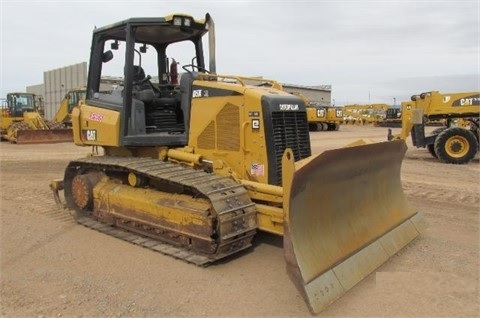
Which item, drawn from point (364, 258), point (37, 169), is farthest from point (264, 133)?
point (37, 169)

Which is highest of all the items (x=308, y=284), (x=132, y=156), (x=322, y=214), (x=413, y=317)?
(x=132, y=156)

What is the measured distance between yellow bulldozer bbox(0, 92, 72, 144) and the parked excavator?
14.8 metres

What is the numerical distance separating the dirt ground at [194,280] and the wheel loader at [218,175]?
0.58 feet

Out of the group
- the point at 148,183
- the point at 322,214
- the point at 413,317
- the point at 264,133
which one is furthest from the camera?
the point at 148,183

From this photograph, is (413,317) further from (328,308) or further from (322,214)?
(322,214)

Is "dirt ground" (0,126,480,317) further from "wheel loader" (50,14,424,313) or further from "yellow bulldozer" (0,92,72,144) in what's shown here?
"yellow bulldozer" (0,92,72,144)

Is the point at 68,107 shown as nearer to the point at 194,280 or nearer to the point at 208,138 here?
the point at 208,138

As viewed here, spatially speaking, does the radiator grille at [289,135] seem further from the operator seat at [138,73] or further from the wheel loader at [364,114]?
the wheel loader at [364,114]

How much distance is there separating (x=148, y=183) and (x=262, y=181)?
153cm

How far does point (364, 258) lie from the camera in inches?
177

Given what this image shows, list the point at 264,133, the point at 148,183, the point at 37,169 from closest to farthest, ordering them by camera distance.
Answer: the point at 264,133
the point at 148,183
the point at 37,169

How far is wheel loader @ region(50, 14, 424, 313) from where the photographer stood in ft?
13.8

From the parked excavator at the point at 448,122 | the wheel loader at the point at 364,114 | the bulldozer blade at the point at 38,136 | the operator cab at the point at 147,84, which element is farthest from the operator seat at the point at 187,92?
the wheel loader at the point at 364,114

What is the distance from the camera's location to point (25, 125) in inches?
856
